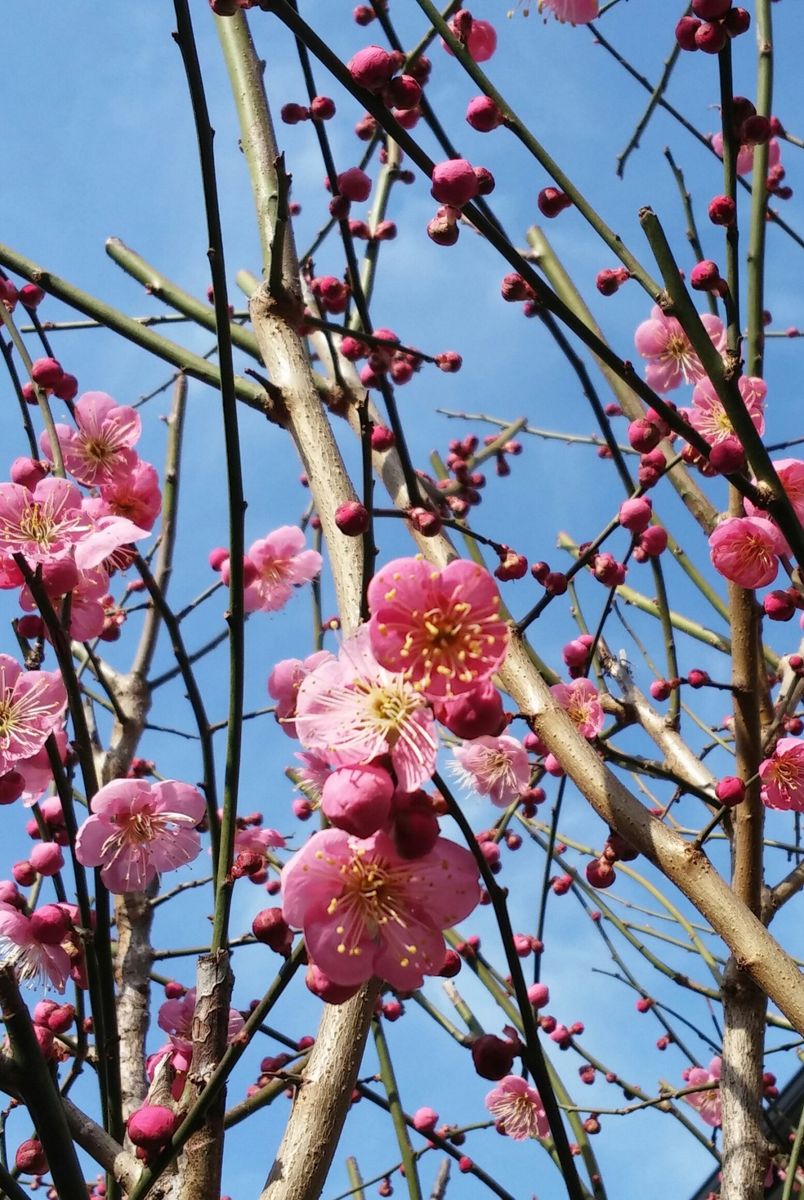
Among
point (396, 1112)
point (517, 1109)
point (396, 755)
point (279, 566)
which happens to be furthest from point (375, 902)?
point (517, 1109)

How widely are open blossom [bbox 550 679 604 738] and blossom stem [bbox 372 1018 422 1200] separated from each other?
85 centimetres

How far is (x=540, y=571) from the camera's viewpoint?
200 centimetres

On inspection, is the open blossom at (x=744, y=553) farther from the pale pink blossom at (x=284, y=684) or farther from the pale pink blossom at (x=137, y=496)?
the pale pink blossom at (x=137, y=496)

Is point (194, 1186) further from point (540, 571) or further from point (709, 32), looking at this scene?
point (709, 32)

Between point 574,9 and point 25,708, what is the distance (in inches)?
68.8

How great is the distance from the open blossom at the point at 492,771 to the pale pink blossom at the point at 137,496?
0.94 meters

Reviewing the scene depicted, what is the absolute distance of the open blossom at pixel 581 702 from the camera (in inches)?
102

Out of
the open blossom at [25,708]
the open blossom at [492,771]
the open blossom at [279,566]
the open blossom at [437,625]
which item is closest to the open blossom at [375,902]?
the open blossom at [437,625]

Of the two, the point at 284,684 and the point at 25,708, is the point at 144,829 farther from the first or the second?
the point at 284,684

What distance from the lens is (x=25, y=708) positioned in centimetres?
175

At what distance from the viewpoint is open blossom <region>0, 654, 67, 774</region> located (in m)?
1.72

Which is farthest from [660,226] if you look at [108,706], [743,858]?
[108,706]

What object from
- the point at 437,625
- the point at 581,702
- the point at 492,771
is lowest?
the point at 437,625

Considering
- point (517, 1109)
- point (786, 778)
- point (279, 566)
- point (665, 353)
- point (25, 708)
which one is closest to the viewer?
point (25, 708)
